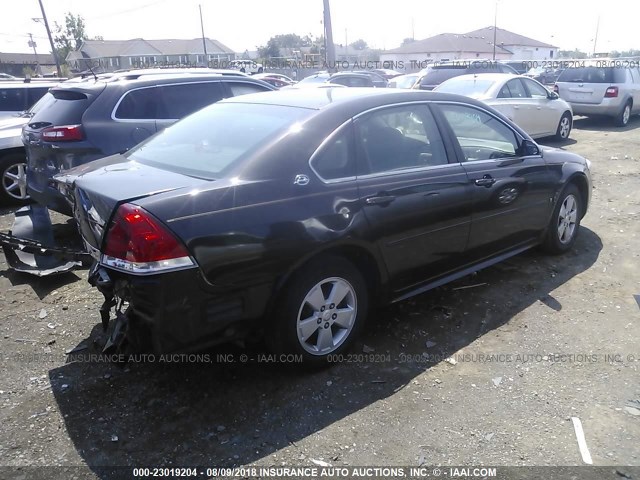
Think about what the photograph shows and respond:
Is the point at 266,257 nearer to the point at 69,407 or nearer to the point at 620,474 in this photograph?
the point at 69,407

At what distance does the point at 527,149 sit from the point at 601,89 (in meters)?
11.3

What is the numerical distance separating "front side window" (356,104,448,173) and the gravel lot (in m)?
1.22

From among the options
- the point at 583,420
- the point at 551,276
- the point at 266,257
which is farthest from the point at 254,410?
the point at 551,276

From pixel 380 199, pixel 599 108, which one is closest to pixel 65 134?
pixel 380 199

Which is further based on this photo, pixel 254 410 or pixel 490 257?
pixel 490 257

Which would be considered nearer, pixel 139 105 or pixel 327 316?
pixel 327 316

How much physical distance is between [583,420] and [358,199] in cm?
179

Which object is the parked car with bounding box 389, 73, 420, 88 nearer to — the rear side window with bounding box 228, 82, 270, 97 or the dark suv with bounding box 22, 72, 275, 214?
the rear side window with bounding box 228, 82, 270, 97

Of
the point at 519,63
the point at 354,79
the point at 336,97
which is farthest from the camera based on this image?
the point at 519,63

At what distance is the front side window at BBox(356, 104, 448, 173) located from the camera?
3596mm

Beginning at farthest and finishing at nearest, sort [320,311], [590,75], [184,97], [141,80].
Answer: [590,75], [184,97], [141,80], [320,311]

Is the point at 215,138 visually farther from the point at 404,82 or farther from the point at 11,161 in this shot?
the point at 404,82

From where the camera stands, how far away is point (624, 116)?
575 inches

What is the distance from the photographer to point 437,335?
3.94 meters
